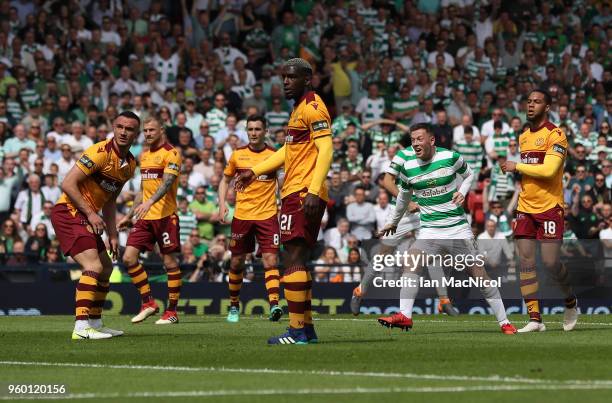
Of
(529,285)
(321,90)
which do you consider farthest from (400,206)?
(321,90)

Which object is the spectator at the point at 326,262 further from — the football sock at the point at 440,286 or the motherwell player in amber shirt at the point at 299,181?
the motherwell player in amber shirt at the point at 299,181

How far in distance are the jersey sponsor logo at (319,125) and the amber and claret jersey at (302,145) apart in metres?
0.05

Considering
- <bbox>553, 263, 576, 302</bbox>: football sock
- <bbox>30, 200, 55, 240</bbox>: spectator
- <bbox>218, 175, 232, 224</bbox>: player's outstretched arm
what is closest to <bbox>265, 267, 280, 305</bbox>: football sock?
<bbox>218, 175, 232, 224</bbox>: player's outstretched arm

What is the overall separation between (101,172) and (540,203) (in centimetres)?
505

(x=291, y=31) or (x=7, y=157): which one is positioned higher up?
(x=291, y=31)

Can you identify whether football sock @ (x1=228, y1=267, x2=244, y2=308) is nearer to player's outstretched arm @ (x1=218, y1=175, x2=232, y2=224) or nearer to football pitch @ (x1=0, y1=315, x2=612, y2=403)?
player's outstretched arm @ (x1=218, y1=175, x2=232, y2=224)

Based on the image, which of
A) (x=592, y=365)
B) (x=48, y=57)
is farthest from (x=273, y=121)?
(x=592, y=365)

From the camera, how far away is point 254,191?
18.6 meters

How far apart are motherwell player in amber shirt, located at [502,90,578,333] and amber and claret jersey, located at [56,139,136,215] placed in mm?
4470

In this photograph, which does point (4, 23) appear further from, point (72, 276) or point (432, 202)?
point (432, 202)

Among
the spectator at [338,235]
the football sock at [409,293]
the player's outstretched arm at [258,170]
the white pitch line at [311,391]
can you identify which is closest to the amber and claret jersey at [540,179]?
the football sock at [409,293]

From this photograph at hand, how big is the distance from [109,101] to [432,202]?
12.6m

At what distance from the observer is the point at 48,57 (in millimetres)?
27609

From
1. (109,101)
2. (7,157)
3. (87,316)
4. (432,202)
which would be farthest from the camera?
(109,101)
